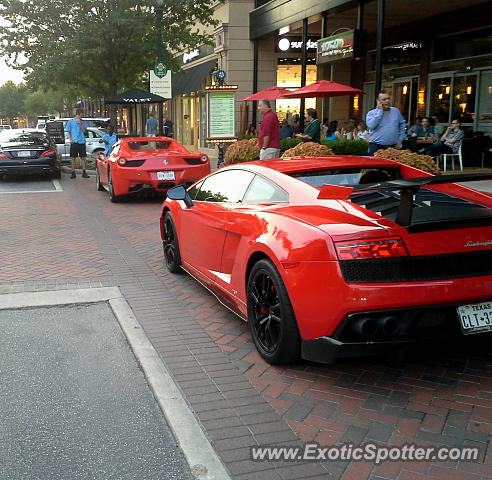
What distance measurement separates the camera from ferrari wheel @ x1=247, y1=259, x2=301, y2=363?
372 centimetres

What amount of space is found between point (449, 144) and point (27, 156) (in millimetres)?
11636

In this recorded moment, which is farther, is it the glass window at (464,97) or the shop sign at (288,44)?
the shop sign at (288,44)

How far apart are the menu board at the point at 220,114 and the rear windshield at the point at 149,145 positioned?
3.13 m

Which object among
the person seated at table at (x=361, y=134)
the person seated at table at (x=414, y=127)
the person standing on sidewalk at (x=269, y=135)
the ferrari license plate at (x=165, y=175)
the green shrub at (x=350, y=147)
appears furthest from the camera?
the person seated at table at (x=361, y=134)

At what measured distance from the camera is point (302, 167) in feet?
15.1

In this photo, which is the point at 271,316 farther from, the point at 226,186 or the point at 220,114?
the point at 220,114

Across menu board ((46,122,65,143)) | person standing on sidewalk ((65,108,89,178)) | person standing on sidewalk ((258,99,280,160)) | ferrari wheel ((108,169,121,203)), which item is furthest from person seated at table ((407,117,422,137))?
menu board ((46,122,65,143))

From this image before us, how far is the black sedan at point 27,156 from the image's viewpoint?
54.8ft

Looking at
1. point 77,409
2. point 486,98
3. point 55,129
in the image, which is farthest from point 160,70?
point 77,409

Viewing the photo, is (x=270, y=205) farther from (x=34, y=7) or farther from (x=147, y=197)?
(x=34, y=7)

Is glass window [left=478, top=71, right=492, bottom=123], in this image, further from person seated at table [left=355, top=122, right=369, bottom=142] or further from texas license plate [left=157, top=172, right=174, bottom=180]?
texas license plate [left=157, top=172, right=174, bottom=180]

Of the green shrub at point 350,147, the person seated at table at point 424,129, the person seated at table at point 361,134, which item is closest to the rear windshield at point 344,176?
the green shrub at point 350,147

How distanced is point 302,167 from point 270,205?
0.47 meters

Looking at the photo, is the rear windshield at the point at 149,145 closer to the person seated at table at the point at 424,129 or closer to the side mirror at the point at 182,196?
the side mirror at the point at 182,196
